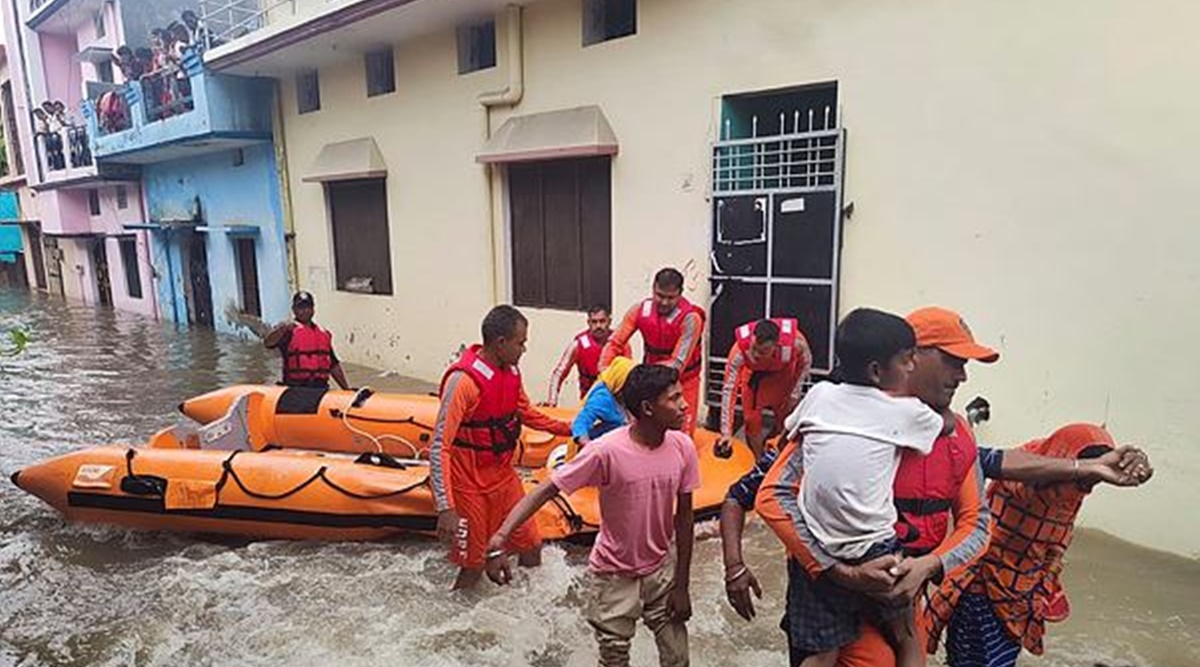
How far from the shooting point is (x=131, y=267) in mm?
17891

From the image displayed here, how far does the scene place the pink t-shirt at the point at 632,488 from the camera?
2332 mm

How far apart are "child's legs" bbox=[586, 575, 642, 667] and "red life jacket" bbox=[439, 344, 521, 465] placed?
1.12m

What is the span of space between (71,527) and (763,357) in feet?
15.5

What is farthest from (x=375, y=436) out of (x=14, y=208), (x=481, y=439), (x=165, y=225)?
(x=14, y=208)

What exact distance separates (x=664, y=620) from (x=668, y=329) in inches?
105

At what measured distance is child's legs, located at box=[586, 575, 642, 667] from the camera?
7.99 feet

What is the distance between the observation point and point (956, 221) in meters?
4.68

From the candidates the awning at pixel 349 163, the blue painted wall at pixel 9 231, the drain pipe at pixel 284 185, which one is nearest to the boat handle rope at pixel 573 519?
the awning at pixel 349 163

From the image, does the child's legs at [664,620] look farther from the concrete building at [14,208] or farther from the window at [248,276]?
the concrete building at [14,208]

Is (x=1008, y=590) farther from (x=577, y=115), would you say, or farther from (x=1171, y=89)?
(x=577, y=115)

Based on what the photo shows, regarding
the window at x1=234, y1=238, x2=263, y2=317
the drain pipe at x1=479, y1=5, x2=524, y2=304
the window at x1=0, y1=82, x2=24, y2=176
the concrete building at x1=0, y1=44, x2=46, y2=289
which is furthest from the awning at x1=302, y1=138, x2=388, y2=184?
the window at x1=0, y1=82, x2=24, y2=176

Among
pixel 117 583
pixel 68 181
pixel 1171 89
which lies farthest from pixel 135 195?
pixel 1171 89

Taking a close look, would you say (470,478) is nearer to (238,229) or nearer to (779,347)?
(779,347)

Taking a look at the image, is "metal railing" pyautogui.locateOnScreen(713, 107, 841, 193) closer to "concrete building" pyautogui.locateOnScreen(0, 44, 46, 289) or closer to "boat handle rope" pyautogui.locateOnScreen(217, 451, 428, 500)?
"boat handle rope" pyautogui.locateOnScreen(217, 451, 428, 500)
